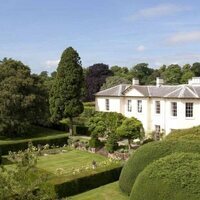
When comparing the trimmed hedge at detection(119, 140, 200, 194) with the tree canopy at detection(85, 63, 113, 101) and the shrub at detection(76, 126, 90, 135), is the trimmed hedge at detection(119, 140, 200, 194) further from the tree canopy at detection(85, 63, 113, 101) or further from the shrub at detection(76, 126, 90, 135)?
the tree canopy at detection(85, 63, 113, 101)

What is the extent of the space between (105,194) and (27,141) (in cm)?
1826

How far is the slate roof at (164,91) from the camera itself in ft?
120

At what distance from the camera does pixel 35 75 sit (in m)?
42.5

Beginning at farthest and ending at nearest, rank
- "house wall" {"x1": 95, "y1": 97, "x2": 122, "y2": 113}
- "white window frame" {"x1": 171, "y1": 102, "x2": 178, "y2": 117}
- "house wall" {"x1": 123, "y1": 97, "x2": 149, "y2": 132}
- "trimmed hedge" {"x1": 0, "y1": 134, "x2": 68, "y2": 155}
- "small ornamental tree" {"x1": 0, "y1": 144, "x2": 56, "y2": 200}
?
"house wall" {"x1": 95, "y1": 97, "x2": 122, "y2": 113} → "house wall" {"x1": 123, "y1": 97, "x2": 149, "y2": 132} → "white window frame" {"x1": 171, "y1": 102, "x2": 178, "y2": 117} → "trimmed hedge" {"x1": 0, "y1": 134, "x2": 68, "y2": 155} → "small ornamental tree" {"x1": 0, "y1": 144, "x2": 56, "y2": 200}

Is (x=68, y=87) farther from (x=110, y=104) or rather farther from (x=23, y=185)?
(x=23, y=185)

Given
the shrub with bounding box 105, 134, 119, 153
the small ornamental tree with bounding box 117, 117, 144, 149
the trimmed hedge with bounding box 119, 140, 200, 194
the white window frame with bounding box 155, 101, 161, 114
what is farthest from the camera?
the white window frame with bounding box 155, 101, 161, 114

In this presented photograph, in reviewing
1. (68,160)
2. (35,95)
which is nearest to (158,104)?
(68,160)

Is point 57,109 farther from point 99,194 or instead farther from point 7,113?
point 99,194

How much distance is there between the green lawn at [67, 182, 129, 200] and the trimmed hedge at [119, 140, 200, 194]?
0.74 m

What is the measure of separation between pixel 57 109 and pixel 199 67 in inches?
3270

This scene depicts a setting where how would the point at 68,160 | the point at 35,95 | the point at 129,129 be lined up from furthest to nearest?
the point at 35,95, the point at 129,129, the point at 68,160

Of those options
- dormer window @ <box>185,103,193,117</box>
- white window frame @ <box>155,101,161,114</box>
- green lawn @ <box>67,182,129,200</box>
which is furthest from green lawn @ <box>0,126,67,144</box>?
green lawn @ <box>67,182,129,200</box>

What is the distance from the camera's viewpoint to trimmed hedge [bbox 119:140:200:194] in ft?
59.4

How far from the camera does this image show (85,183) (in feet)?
72.1
